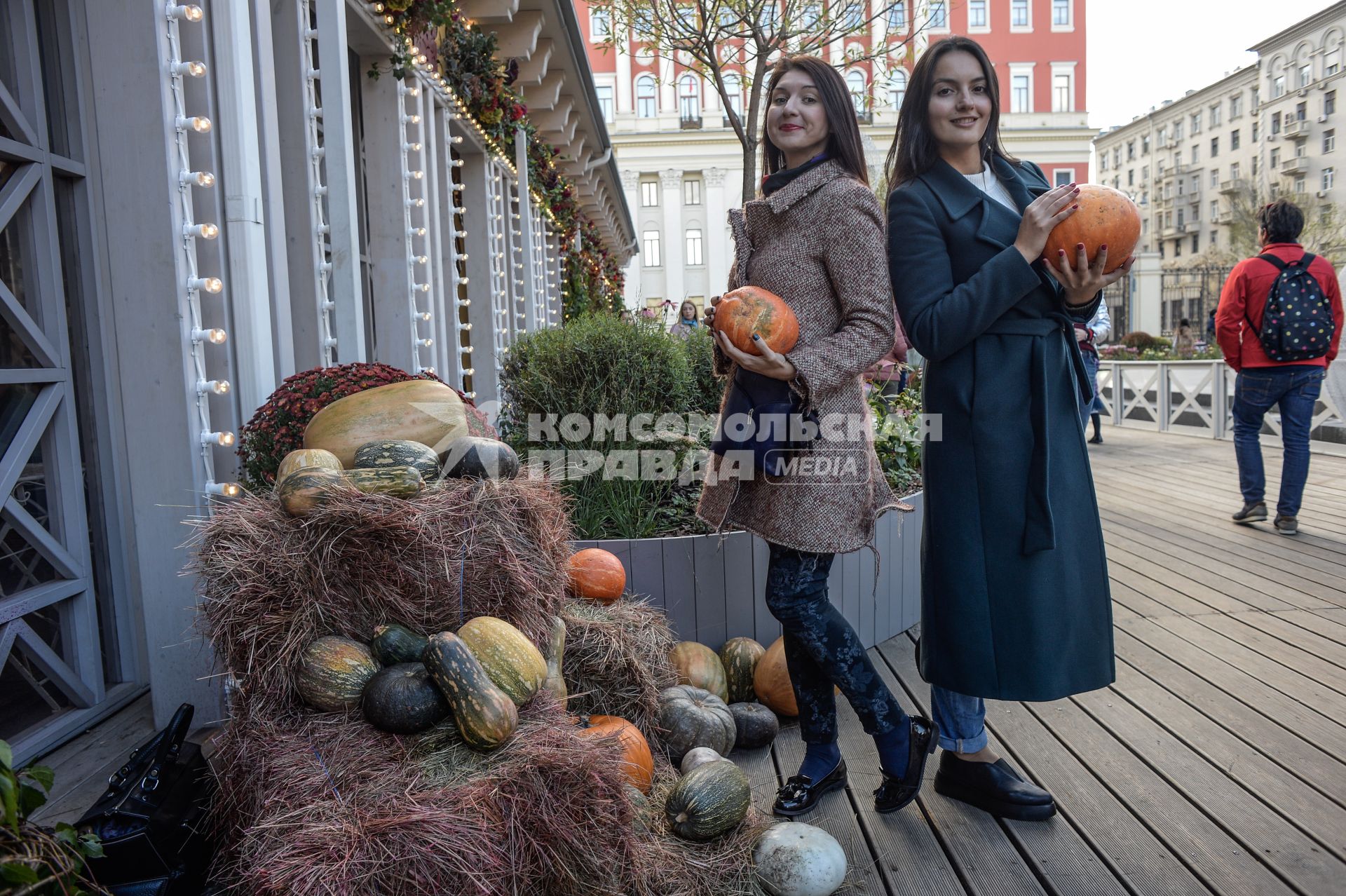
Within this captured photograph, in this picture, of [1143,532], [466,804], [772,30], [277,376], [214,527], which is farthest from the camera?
[772,30]

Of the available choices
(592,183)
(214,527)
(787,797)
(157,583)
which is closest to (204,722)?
(157,583)

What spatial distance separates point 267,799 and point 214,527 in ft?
2.09

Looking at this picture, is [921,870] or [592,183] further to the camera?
[592,183]

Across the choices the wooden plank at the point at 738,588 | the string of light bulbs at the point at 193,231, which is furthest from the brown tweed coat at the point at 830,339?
the string of light bulbs at the point at 193,231

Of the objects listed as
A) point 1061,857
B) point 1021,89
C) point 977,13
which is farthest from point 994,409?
point 977,13

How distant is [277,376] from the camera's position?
3281mm

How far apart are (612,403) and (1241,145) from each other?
66.6 meters

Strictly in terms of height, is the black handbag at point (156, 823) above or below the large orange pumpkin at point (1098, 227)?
below

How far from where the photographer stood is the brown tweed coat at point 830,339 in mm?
2186

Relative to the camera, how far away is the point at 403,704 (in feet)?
5.84

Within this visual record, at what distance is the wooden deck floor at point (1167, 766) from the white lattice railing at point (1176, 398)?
6081 millimetres

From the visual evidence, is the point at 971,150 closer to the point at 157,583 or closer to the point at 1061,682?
the point at 1061,682

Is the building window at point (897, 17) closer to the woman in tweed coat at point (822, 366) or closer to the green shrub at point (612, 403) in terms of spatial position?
the green shrub at point (612, 403)

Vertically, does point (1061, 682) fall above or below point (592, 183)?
below
